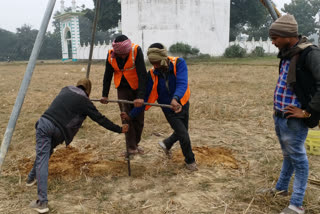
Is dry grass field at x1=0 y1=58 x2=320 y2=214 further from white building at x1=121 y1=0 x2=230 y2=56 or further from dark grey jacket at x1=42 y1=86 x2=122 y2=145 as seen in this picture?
white building at x1=121 y1=0 x2=230 y2=56

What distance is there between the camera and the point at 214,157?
436 cm

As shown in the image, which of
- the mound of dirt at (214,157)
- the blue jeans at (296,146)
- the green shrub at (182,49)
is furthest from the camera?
the green shrub at (182,49)

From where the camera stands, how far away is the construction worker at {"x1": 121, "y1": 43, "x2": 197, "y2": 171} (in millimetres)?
3633

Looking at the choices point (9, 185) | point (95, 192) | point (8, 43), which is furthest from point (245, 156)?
point (8, 43)

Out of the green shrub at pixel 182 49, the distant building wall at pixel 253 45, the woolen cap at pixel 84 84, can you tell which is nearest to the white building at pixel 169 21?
the green shrub at pixel 182 49

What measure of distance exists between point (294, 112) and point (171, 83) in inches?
64.7

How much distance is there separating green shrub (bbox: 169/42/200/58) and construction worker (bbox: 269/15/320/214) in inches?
1018

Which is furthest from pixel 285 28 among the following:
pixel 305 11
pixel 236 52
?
pixel 305 11

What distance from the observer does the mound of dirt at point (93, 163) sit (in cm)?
394

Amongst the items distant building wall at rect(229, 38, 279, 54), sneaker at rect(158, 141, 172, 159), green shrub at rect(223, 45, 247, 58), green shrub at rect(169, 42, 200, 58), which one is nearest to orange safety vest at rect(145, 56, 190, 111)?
sneaker at rect(158, 141, 172, 159)

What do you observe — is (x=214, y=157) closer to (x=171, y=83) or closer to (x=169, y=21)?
(x=171, y=83)

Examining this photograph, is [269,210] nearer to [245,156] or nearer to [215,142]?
[245,156]

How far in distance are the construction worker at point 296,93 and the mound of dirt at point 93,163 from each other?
1348 millimetres

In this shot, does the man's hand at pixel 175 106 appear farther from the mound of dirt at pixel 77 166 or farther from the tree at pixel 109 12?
the tree at pixel 109 12
